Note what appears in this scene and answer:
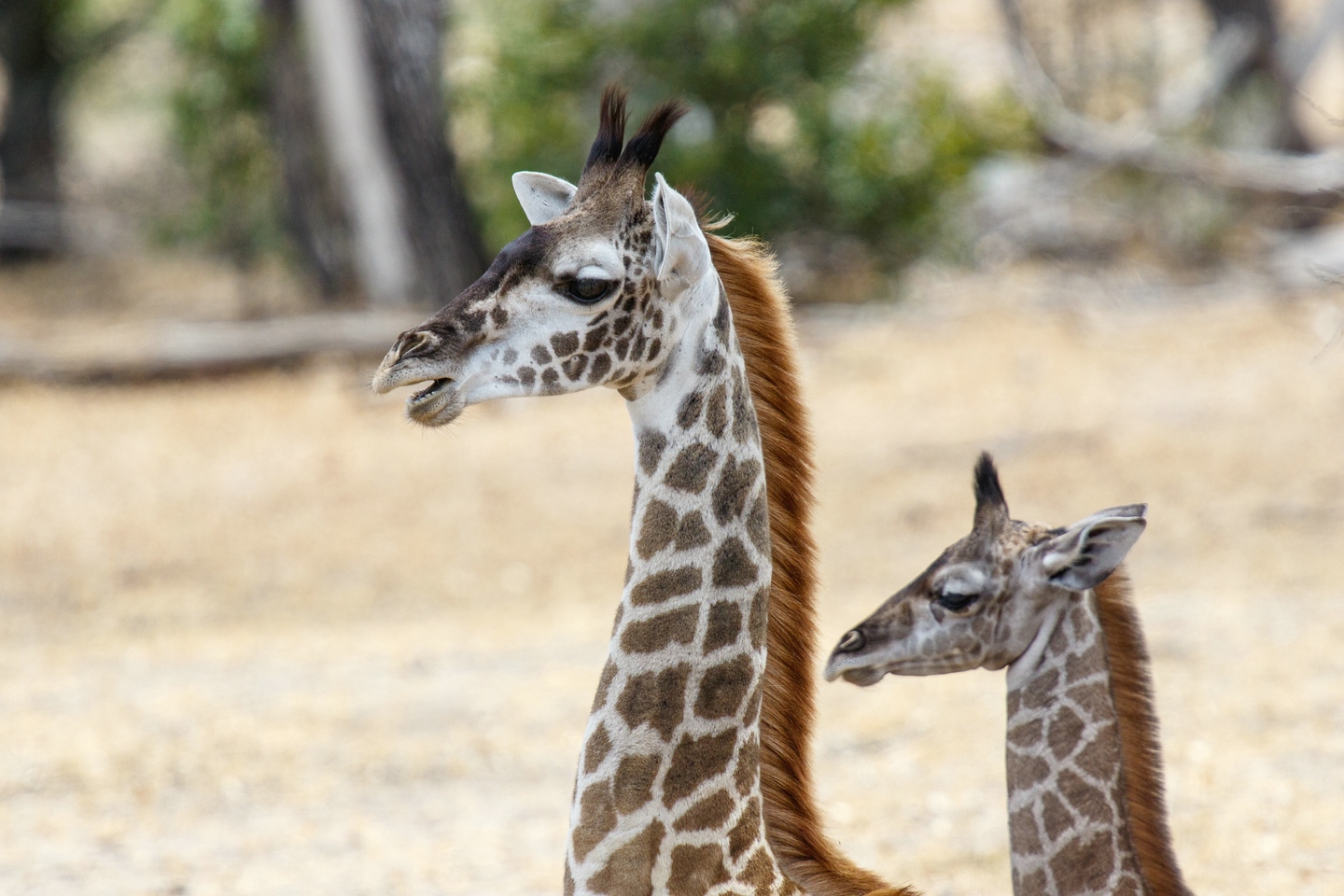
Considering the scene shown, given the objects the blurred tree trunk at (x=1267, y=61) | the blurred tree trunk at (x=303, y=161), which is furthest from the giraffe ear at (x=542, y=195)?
the blurred tree trunk at (x=1267, y=61)

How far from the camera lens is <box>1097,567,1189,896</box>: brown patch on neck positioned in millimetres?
3525

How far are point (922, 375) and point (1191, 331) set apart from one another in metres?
2.56

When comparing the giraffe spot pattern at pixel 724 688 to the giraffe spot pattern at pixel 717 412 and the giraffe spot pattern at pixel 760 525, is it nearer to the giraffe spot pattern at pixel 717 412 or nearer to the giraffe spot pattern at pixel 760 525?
the giraffe spot pattern at pixel 760 525

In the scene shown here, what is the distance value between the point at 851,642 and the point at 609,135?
141 cm

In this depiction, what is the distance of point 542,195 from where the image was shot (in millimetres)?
3184

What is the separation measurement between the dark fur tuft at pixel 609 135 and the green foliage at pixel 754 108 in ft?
33.1

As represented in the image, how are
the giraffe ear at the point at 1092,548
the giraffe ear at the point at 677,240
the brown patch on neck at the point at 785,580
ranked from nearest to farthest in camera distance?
the giraffe ear at the point at 677,240 < the brown patch on neck at the point at 785,580 < the giraffe ear at the point at 1092,548

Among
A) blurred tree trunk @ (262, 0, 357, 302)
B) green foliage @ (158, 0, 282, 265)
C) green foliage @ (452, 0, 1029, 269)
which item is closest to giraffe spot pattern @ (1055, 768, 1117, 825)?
green foliage @ (452, 0, 1029, 269)

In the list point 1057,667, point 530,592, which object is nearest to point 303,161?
point 530,592

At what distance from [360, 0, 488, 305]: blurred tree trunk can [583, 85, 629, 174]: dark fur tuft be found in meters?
11.3

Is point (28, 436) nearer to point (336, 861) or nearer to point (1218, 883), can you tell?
point (336, 861)

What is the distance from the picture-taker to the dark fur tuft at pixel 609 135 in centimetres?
300

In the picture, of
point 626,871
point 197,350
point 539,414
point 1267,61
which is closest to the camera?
point 626,871

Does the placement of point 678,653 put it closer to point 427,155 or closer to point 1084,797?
point 1084,797
